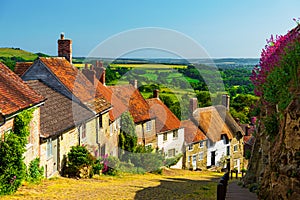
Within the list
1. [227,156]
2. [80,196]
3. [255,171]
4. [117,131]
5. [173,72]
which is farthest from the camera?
[173,72]

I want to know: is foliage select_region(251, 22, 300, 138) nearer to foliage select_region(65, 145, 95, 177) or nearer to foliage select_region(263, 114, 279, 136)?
foliage select_region(263, 114, 279, 136)

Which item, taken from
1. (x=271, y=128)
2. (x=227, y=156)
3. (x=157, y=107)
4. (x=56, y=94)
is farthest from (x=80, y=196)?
(x=227, y=156)

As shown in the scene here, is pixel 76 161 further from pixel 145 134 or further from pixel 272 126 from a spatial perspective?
pixel 145 134

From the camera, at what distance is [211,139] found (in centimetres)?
4916

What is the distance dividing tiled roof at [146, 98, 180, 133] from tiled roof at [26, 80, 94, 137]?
53.4 feet

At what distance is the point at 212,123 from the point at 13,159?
3792 centimetres

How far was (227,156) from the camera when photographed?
52.3m

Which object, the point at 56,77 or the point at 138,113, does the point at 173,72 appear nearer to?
the point at 138,113

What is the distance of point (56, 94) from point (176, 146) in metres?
22.2

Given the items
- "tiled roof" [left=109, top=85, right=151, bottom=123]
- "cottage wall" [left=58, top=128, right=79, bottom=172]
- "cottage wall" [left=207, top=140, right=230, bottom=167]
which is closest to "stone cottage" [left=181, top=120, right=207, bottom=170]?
"cottage wall" [left=207, top=140, right=230, bottom=167]

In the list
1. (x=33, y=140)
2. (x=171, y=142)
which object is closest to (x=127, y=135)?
(x=171, y=142)

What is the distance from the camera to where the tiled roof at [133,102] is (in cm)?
3906

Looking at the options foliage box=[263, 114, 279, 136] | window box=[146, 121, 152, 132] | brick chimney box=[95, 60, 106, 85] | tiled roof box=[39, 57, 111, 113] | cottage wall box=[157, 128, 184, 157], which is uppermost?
brick chimney box=[95, 60, 106, 85]

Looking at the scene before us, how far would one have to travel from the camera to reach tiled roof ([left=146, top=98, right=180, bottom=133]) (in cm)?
4297
